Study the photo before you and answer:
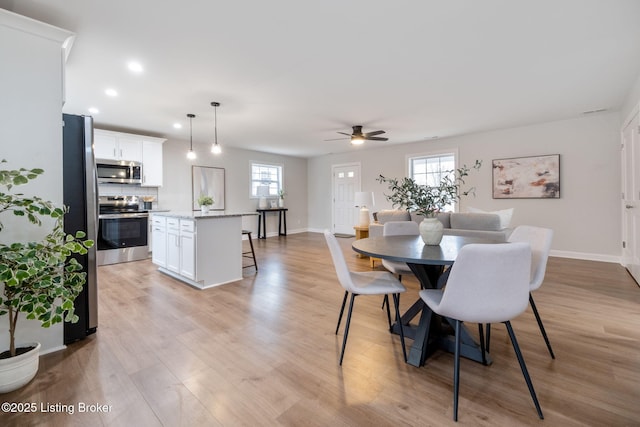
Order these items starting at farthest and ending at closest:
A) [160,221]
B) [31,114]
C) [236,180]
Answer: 1. [236,180]
2. [160,221]
3. [31,114]

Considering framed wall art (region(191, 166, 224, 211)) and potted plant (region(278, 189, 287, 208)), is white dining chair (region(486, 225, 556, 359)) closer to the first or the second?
framed wall art (region(191, 166, 224, 211))

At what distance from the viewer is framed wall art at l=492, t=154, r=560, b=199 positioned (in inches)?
206

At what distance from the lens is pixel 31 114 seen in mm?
1987

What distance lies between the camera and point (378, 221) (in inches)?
191

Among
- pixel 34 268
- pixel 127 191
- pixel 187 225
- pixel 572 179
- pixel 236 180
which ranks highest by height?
pixel 236 180

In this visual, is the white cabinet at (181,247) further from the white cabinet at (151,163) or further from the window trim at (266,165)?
the window trim at (266,165)

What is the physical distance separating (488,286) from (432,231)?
0.74 m

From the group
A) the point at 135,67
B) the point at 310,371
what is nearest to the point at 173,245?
the point at 135,67

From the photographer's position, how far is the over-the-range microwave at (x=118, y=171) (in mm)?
4996

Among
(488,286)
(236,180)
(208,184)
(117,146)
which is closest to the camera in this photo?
(488,286)

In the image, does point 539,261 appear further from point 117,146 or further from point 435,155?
point 117,146

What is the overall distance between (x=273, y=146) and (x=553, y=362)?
658cm

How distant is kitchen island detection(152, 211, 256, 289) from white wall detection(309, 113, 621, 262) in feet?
16.2

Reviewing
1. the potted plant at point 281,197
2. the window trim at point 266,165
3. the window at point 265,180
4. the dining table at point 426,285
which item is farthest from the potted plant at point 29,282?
the potted plant at point 281,197
